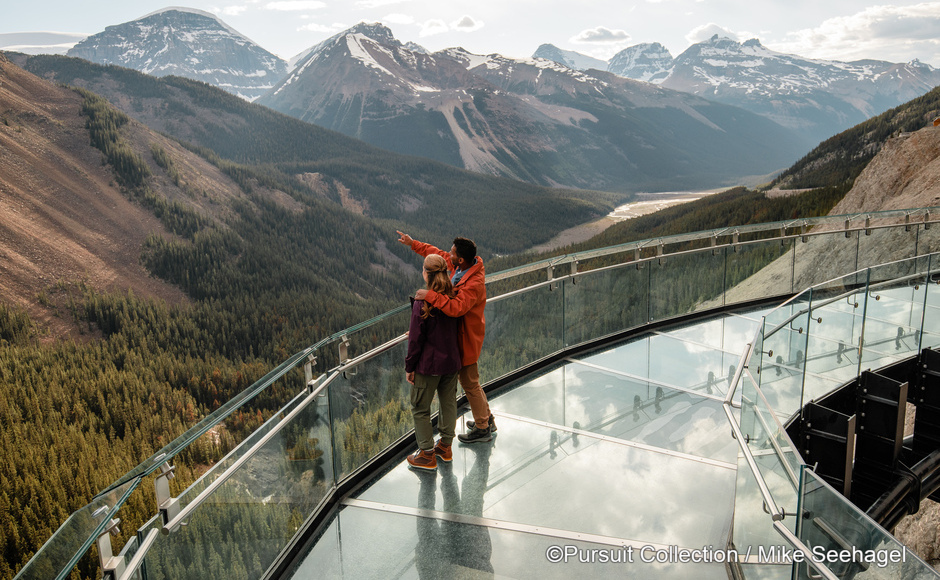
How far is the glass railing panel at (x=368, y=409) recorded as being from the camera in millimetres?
4097

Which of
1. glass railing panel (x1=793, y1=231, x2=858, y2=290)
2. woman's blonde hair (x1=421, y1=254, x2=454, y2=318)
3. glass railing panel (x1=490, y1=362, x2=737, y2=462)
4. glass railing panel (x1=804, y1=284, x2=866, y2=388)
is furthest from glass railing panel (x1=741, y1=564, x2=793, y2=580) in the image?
glass railing panel (x1=793, y1=231, x2=858, y2=290)

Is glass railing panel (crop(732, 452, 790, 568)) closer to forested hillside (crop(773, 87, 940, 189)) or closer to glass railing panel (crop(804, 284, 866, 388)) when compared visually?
glass railing panel (crop(804, 284, 866, 388))

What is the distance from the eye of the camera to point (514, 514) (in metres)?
3.89

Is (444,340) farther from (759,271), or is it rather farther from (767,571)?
(759,271)

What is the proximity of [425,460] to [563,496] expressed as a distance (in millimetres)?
1028

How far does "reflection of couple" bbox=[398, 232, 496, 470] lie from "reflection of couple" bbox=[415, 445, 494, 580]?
0.24 metres

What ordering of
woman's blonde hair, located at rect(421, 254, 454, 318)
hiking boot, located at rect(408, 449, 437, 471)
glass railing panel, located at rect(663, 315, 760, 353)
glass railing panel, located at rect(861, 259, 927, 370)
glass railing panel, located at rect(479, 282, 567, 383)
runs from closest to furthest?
woman's blonde hair, located at rect(421, 254, 454, 318) → hiking boot, located at rect(408, 449, 437, 471) → glass railing panel, located at rect(479, 282, 567, 383) → glass railing panel, located at rect(861, 259, 927, 370) → glass railing panel, located at rect(663, 315, 760, 353)

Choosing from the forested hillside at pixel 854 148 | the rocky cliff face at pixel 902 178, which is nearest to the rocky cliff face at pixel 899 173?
the rocky cliff face at pixel 902 178

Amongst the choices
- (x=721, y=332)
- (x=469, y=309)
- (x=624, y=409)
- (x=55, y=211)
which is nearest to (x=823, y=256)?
(x=721, y=332)

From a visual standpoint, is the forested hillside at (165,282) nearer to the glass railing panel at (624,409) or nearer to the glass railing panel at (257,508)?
the glass railing panel at (257,508)

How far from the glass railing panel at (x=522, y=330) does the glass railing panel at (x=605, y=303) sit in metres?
0.20

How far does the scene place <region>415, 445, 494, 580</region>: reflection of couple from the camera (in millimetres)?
3367

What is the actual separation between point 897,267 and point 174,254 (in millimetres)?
53392

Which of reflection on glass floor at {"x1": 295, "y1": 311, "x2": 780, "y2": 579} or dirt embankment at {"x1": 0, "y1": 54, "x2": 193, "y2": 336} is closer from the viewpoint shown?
reflection on glass floor at {"x1": 295, "y1": 311, "x2": 780, "y2": 579}
